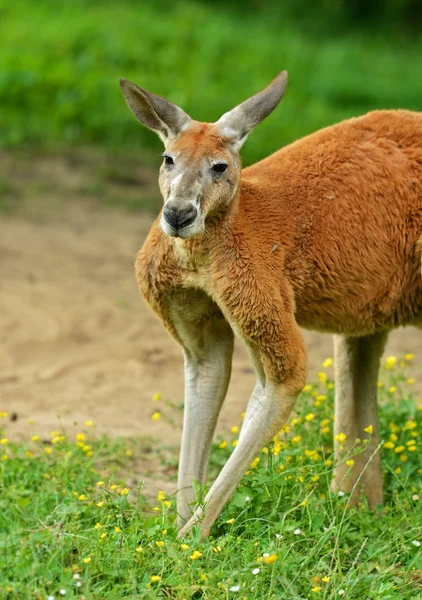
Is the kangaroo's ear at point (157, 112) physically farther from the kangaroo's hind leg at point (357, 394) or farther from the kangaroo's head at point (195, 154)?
the kangaroo's hind leg at point (357, 394)

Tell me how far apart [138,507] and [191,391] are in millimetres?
588

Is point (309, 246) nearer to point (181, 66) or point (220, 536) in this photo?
point (220, 536)

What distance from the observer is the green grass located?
382 centimetres

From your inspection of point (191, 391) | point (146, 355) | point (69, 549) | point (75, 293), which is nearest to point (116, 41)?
point (75, 293)

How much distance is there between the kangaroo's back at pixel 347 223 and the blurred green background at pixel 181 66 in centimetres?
590

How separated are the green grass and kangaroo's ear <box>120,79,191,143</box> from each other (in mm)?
1430

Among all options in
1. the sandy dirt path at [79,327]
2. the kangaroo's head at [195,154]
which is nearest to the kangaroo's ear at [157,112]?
the kangaroo's head at [195,154]

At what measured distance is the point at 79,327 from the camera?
735 cm

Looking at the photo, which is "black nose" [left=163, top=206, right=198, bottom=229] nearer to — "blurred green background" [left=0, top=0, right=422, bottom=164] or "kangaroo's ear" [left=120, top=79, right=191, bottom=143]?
"kangaroo's ear" [left=120, top=79, right=191, bottom=143]

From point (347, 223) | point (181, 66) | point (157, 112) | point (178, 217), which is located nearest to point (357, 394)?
point (347, 223)

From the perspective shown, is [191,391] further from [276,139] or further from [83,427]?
[276,139]

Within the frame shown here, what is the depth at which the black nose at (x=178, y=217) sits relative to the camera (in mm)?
3996

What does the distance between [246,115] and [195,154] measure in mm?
335

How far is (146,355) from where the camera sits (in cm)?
711
